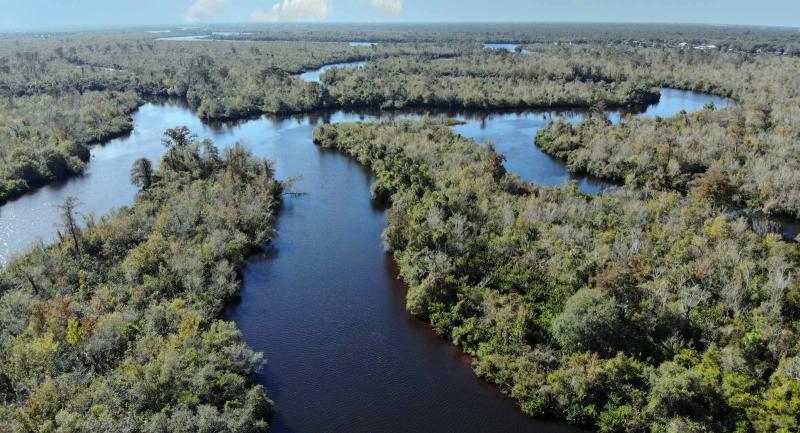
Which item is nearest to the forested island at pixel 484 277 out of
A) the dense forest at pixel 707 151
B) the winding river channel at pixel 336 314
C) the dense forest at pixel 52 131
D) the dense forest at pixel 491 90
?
the dense forest at pixel 707 151

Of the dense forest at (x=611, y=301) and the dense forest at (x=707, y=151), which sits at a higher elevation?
the dense forest at (x=707, y=151)

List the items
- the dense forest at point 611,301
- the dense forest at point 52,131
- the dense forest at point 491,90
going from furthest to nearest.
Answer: the dense forest at point 491,90 → the dense forest at point 52,131 → the dense forest at point 611,301

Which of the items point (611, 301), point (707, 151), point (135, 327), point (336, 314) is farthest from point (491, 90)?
point (135, 327)

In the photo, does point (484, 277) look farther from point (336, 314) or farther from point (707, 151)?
point (707, 151)

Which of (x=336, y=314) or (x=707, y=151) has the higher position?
(x=707, y=151)

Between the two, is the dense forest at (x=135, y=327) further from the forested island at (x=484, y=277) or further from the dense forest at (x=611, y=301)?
the dense forest at (x=611, y=301)

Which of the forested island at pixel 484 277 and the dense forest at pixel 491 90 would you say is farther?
the dense forest at pixel 491 90
